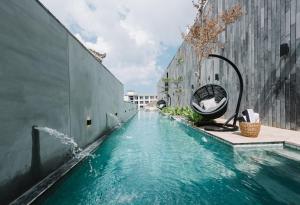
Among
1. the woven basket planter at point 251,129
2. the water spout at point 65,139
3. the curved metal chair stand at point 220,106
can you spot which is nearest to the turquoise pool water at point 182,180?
the water spout at point 65,139

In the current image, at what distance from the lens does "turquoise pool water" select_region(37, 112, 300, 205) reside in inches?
104

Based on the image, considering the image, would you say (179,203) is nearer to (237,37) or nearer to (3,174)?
(3,174)

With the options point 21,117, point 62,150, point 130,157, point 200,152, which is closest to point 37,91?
point 21,117

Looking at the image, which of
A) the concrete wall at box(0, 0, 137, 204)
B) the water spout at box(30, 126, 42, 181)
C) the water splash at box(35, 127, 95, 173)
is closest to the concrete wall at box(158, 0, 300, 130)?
the water splash at box(35, 127, 95, 173)

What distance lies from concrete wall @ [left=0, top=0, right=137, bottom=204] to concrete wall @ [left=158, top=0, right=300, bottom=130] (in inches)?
252

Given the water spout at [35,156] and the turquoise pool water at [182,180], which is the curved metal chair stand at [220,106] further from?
the water spout at [35,156]

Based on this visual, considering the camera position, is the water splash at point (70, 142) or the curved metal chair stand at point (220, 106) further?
the curved metal chair stand at point (220, 106)

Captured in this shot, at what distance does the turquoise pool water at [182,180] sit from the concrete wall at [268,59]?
361 centimetres

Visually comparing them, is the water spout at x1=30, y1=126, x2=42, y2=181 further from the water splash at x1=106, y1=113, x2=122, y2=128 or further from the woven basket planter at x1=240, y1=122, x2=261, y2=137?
the water splash at x1=106, y1=113, x2=122, y2=128

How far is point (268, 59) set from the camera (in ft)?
28.0

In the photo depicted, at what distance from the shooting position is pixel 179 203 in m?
2.53

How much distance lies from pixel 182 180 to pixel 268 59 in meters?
7.02

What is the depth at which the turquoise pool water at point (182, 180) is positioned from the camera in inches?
104

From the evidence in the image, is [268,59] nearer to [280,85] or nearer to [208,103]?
[280,85]
